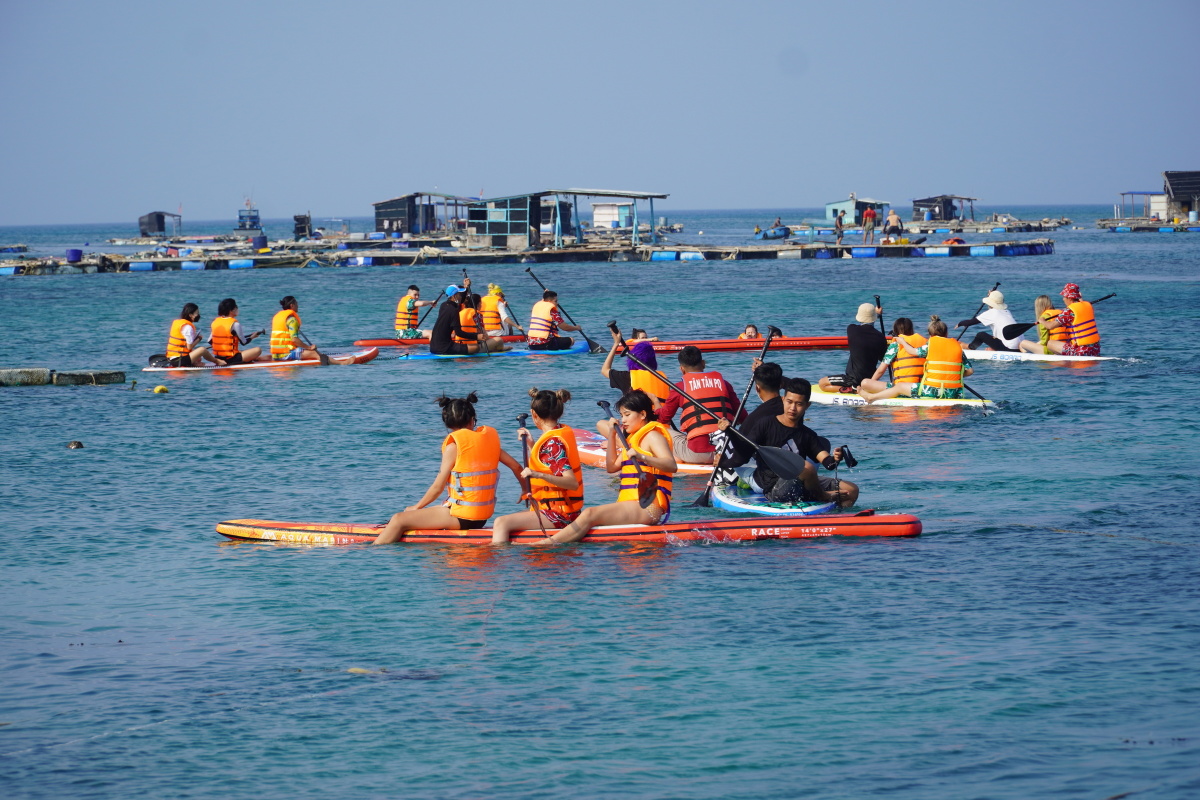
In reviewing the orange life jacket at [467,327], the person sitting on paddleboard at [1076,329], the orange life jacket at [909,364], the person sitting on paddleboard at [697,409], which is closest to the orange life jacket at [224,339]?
the orange life jacket at [467,327]

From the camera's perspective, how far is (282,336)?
2739cm

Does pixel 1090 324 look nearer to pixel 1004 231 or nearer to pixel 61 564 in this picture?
pixel 61 564

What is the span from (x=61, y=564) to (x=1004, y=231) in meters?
124

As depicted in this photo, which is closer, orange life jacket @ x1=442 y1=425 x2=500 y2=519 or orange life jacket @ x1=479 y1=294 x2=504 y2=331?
orange life jacket @ x1=442 y1=425 x2=500 y2=519

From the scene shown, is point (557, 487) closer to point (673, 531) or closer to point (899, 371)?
point (673, 531)

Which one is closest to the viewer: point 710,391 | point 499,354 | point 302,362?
point 710,391

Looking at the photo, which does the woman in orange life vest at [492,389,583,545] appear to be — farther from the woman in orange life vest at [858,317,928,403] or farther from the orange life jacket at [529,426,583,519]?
the woman in orange life vest at [858,317,928,403]

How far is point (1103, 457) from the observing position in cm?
1673

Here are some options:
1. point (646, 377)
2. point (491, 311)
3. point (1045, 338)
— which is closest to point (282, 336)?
point (491, 311)

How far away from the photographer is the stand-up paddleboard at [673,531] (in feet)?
39.8

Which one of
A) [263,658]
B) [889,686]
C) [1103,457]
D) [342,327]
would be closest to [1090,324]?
[1103,457]

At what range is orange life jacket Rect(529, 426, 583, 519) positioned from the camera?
11.6m

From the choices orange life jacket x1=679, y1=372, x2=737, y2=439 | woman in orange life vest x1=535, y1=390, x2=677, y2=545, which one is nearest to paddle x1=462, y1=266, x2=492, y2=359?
orange life jacket x1=679, y1=372, x2=737, y2=439

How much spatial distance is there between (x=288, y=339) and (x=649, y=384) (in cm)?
1327
